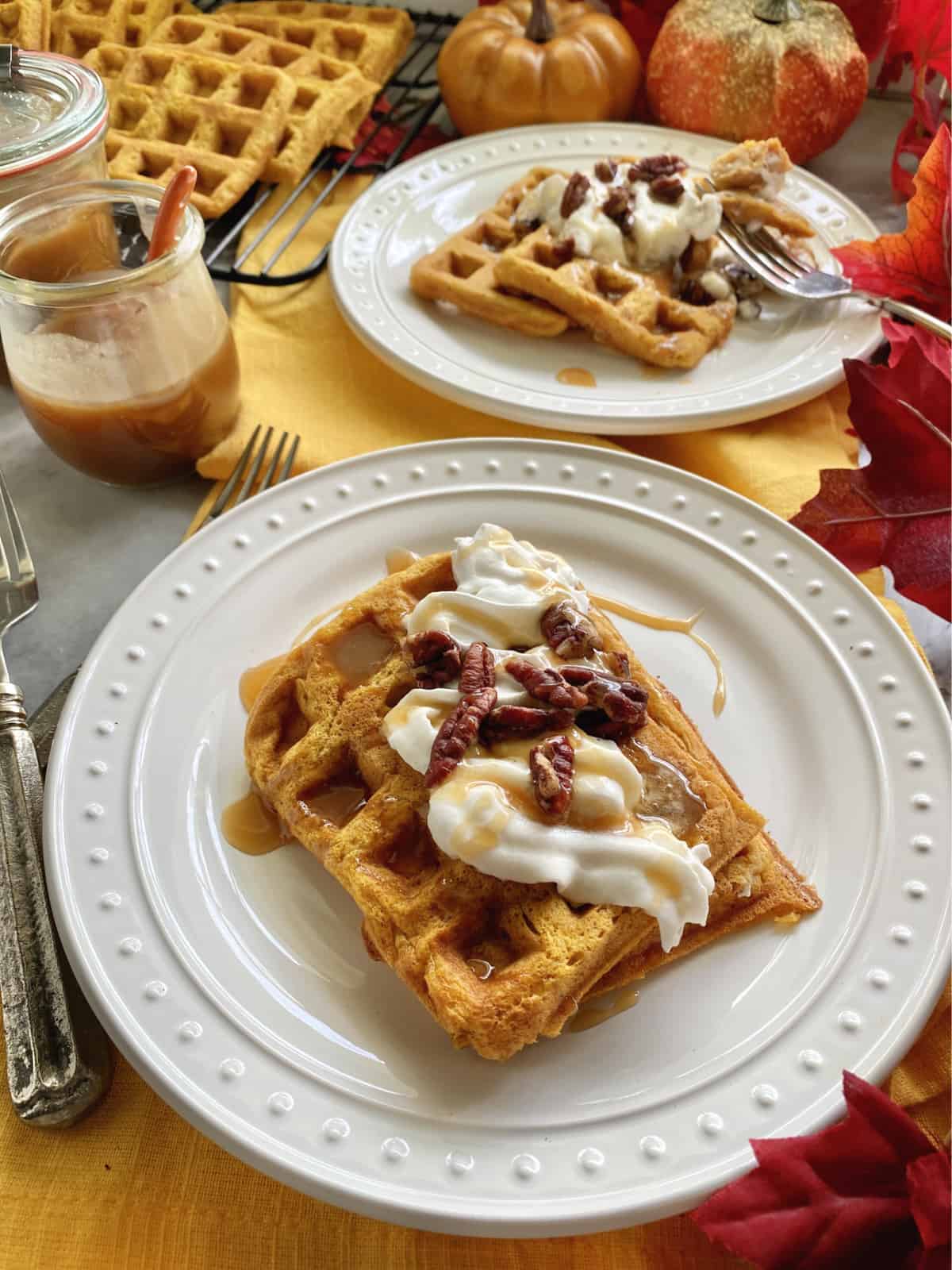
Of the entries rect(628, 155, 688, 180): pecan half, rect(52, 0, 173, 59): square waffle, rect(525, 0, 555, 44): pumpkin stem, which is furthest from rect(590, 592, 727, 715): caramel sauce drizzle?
rect(52, 0, 173, 59): square waffle

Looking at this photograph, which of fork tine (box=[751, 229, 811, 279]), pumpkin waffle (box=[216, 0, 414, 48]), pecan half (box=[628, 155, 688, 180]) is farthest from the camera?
pumpkin waffle (box=[216, 0, 414, 48])

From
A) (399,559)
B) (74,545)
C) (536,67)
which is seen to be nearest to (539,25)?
(536,67)

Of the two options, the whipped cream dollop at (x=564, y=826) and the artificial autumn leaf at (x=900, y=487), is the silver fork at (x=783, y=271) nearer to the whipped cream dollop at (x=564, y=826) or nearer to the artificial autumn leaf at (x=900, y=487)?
the artificial autumn leaf at (x=900, y=487)

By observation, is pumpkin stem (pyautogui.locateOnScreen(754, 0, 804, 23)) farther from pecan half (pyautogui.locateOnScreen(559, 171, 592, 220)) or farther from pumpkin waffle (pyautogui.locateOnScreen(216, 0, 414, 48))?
pumpkin waffle (pyautogui.locateOnScreen(216, 0, 414, 48))

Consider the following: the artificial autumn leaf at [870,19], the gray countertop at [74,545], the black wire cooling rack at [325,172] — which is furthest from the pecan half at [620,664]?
the artificial autumn leaf at [870,19]

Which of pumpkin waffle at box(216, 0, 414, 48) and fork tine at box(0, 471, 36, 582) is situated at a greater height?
pumpkin waffle at box(216, 0, 414, 48)

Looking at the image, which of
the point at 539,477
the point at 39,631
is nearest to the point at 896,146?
the point at 539,477
